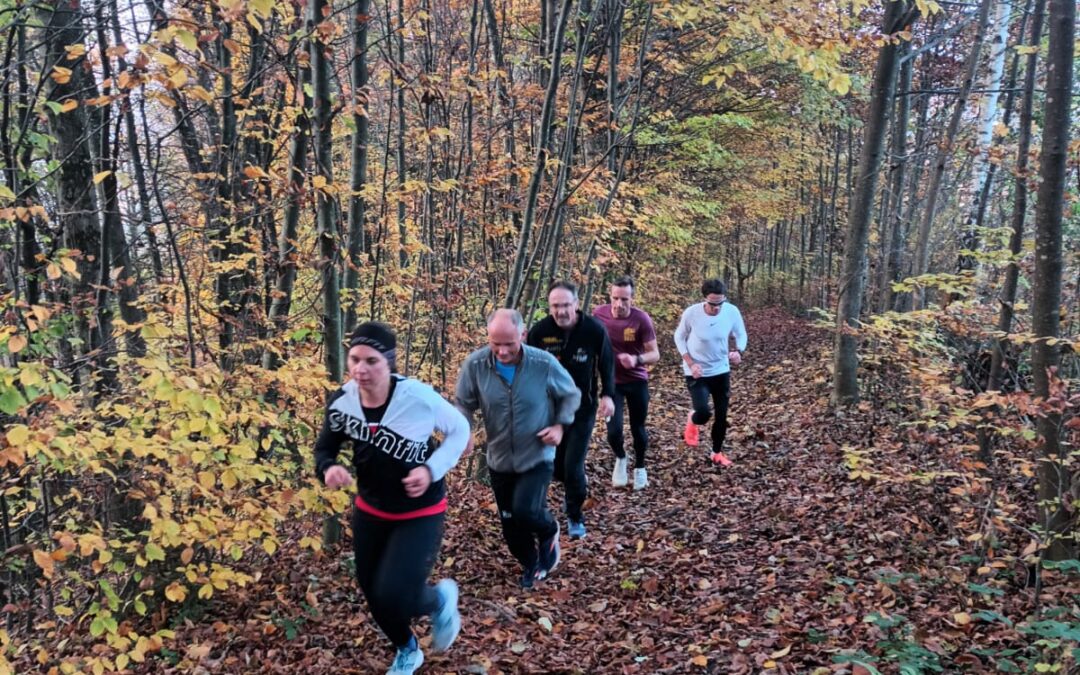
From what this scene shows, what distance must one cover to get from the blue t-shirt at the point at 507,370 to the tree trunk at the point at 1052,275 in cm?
368

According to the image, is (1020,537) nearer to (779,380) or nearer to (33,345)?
(33,345)

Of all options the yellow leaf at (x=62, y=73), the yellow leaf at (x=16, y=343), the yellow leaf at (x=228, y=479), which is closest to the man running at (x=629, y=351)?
the yellow leaf at (x=228, y=479)

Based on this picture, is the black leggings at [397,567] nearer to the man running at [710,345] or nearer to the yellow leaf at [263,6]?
the yellow leaf at [263,6]

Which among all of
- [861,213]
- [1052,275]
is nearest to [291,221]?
[1052,275]

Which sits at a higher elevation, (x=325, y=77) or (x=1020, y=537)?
(x=325, y=77)

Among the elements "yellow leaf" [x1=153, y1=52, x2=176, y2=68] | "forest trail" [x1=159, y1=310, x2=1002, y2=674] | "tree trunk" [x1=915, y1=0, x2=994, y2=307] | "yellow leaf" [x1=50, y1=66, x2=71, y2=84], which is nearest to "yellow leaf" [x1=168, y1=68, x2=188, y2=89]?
"yellow leaf" [x1=153, y1=52, x2=176, y2=68]

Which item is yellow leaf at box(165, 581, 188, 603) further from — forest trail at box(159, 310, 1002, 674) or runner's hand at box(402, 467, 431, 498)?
runner's hand at box(402, 467, 431, 498)

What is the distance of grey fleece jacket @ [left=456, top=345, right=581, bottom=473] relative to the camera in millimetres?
5223

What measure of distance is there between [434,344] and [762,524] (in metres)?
Result: 5.08

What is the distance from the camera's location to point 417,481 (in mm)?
3938

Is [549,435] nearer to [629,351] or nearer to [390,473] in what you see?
[390,473]

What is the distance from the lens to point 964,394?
5773mm

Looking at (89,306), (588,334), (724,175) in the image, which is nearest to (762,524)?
(588,334)

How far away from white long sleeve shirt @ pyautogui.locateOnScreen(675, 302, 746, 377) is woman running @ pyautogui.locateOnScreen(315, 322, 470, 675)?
4.85 m
